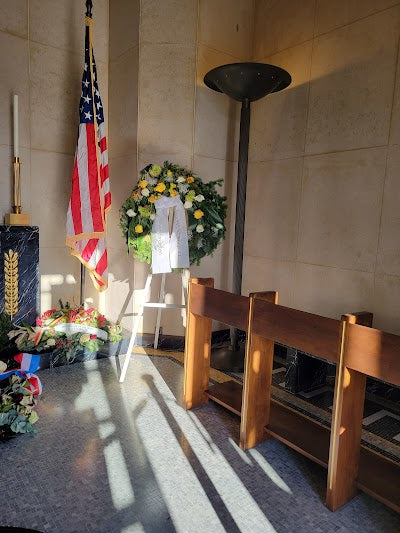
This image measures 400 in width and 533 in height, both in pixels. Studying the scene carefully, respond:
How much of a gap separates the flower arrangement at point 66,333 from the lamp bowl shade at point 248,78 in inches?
88.7

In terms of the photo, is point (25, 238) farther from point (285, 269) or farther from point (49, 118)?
point (285, 269)

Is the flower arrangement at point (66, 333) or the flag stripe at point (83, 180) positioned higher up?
the flag stripe at point (83, 180)

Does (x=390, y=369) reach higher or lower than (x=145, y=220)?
lower

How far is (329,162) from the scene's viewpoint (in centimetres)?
319

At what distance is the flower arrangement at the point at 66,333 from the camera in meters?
3.12

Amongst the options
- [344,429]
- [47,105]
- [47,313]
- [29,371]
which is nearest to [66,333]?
[47,313]

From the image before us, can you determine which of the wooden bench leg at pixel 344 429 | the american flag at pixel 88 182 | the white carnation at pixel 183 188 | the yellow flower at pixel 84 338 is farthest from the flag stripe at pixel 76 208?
the wooden bench leg at pixel 344 429

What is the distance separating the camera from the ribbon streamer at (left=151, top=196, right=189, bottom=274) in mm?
2832

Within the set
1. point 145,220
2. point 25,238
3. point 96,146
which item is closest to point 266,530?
point 145,220

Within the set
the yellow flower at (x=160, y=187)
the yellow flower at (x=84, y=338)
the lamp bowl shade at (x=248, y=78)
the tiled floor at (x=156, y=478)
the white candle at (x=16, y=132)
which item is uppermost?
the lamp bowl shade at (x=248, y=78)

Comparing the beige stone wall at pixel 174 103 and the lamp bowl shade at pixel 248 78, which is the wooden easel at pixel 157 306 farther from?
the lamp bowl shade at pixel 248 78

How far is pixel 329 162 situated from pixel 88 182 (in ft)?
6.76

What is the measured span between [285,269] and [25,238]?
2.34 m

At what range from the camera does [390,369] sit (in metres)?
1.46
